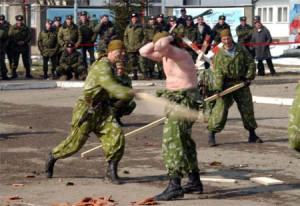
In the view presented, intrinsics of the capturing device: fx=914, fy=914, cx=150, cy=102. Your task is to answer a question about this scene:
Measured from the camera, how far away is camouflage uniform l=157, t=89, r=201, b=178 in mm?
9891

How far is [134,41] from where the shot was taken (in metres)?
25.8

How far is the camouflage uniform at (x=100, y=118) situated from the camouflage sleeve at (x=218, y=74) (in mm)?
3345

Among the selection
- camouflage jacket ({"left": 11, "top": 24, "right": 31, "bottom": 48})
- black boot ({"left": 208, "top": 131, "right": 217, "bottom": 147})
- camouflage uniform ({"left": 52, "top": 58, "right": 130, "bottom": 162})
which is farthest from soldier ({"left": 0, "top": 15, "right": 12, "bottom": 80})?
camouflage uniform ({"left": 52, "top": 58, "right": 130, "bottom": 162})

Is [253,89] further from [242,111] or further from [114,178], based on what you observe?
[114,178]

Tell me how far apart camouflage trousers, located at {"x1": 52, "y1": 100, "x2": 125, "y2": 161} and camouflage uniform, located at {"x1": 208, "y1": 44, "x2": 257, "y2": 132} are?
11.2 ft

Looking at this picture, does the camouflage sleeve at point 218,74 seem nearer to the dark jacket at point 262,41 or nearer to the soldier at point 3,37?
the soldier at point 3,37

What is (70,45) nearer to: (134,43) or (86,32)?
(134,43)

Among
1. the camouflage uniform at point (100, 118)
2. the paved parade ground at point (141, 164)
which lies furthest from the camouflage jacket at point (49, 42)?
the camouflage uniform at point (100, 118)

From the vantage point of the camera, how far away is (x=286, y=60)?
35.4m

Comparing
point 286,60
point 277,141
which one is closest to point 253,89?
point 277,141

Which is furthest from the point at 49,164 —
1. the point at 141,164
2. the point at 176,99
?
the point at 176,99

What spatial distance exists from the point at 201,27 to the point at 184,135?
60.4ft

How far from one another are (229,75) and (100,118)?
3671mm

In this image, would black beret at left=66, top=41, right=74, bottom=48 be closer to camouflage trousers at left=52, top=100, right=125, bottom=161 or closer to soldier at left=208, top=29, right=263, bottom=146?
soldier at left=208, top=29, right=263, bottom=146
